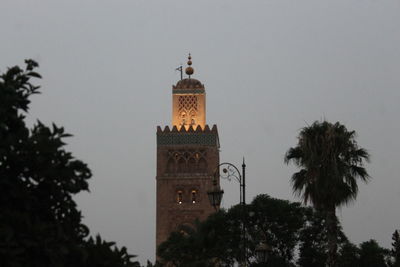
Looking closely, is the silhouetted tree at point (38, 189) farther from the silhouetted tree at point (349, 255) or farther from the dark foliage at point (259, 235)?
the silhouetted tree at point (349, 255)

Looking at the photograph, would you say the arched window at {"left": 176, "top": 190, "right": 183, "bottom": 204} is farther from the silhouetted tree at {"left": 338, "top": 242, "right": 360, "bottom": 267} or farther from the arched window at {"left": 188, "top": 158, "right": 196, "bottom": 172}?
the silhouetted tree at {"left": 338, "top": 242, "right": 360, "bottom": 267}

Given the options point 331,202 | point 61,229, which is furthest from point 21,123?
point 331,202

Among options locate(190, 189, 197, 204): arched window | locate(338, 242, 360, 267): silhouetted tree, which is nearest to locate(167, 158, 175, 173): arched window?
locate(190, 189, 197, 204): arched window

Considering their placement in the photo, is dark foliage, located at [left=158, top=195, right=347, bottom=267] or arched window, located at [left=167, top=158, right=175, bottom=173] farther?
arched window, located at [left=167, top=158, right=175, bottom=173]

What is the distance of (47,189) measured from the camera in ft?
31.4

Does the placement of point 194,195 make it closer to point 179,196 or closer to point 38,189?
point 179,196

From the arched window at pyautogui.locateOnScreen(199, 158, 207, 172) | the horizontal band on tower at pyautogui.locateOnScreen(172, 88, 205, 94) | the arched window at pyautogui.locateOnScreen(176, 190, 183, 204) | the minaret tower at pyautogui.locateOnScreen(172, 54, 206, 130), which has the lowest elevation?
the arched window at pyautogui.locateOnScreen(176, 190, 183, 204)

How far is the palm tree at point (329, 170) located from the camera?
2594cm

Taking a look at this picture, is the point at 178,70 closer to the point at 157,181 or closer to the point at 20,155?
the point at 157,181

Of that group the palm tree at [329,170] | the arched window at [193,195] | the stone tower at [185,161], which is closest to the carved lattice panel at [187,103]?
the stone tower at [185,161]

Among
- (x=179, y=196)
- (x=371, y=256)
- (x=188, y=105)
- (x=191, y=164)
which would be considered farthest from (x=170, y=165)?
(x=371, y=256)

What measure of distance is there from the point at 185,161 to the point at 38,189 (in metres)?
54.8

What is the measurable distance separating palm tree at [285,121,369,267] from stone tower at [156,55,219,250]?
35450 millimetres

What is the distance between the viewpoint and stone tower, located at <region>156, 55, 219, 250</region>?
62906 millimetres
